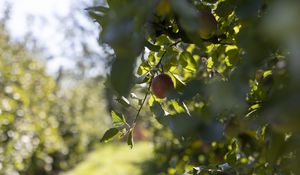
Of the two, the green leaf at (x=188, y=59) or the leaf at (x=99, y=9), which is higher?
the leaf at (x=99, y=9)

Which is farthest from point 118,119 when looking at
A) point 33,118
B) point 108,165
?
point 108,165

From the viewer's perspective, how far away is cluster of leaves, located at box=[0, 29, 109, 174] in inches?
191

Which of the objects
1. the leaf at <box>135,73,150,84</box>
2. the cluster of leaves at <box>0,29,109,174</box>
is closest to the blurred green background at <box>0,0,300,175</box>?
the leaf at <box>135,73,150,84</box>

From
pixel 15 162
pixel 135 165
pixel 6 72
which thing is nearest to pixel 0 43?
pixel 6 72

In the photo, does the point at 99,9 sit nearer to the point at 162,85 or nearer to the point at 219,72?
the point at 162,85

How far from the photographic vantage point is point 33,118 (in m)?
6.30

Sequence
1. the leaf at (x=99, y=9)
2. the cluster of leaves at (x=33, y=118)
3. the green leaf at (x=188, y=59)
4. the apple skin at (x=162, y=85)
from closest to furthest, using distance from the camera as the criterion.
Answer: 1. the leaf at (x=99, y=9)
2. the apple skin at (x=162, y=85)
3. the green leaf at (x=188, y=59)
4. the cluster of leaves at (x=33, y=118)

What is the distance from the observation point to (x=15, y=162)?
4.81 metres

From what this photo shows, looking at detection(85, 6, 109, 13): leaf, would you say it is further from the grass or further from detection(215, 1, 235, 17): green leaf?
the grass

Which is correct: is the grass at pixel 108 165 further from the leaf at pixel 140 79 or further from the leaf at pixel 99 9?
the leaf at pixel 99 9

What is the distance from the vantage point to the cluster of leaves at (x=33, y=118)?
4859mm

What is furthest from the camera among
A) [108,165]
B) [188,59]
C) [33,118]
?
[108,165]

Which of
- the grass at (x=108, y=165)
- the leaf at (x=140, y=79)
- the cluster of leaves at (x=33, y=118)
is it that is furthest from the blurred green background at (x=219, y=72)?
the grass at (x=108, y=165)

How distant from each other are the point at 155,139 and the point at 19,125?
1568mm
